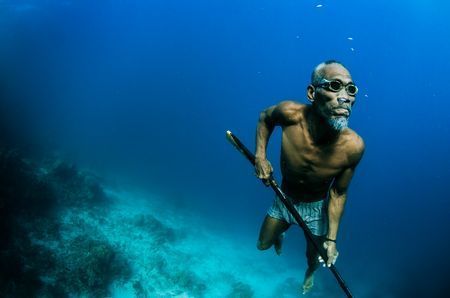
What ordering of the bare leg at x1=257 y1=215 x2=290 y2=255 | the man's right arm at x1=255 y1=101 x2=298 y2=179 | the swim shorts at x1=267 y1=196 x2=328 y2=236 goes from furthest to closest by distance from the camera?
the bare leg at x1=257 y1=215 x2=290 y2=255
the swim shorts at x1=267 y1=196 x2=328 y2=236
the man's right arm at x1=255 y1=101 x2=298 y2=179

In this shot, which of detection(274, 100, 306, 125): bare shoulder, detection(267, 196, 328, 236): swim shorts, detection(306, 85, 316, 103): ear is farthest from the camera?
detection(267, 196, 328, 236): swim shorts

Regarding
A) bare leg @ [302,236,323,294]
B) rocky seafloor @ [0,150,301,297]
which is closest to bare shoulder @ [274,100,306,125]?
bare leg @ [302,236,323,294]

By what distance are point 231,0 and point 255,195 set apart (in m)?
70.2

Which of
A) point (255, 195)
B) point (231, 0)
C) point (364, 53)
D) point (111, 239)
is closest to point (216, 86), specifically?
point (231, 0)

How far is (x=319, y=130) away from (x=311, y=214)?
53.1 inches

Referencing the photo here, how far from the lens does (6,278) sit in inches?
395

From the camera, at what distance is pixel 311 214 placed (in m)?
4.48

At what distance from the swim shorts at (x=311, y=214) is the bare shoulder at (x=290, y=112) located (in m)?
1.18

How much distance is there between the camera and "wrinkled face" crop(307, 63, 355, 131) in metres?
3.08

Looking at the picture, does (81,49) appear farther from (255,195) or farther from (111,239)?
(111,239)

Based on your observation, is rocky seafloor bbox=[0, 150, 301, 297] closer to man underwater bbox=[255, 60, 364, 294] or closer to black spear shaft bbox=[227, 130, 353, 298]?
man underwater bbox=[255, 60, 364, 294]

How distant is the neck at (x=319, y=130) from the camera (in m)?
3.49

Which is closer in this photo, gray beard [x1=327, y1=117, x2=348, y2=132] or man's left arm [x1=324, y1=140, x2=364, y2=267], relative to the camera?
gray beard [x1=327, y1=117, x2=348, y2=132]

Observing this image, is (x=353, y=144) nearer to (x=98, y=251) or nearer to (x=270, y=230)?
(x=270, y=230)
